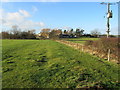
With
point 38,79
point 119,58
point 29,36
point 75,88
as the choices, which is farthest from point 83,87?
point 29,36

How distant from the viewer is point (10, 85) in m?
4.78

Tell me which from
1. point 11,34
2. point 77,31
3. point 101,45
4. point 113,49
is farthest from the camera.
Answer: point 77,31

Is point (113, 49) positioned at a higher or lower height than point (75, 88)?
higher

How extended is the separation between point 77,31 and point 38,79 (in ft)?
342

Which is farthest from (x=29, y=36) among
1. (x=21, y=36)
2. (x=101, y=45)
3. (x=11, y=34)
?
(x=101, y=45)

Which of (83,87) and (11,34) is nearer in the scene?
(83,87)

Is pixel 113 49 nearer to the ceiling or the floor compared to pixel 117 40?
nearer to the floor

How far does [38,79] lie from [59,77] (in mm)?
949

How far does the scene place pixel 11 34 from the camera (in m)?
79.2

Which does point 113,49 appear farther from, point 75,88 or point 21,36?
point 21,36

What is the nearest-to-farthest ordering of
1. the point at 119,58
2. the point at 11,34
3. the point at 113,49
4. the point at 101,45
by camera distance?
the point at 119,58, the point at 113,49, the point at 101,45, the point at 11,34

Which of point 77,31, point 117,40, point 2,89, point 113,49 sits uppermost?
point 77,31

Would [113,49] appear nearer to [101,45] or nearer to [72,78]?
[101,45]

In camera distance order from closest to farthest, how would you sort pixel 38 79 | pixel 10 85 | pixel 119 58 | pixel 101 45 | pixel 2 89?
pixel 2 89 → pixel 10 85 → pixel 38 79 → pixel 119 58 → pixel 101 45
